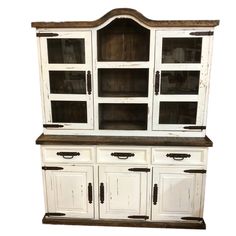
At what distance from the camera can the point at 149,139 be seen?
243cm

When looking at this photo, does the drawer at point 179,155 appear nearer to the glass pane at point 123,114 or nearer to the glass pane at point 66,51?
the glass pane at point 123,114

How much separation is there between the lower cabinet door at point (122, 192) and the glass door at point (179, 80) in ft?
1.78

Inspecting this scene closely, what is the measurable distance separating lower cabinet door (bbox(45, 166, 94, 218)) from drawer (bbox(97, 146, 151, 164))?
0.19 metres

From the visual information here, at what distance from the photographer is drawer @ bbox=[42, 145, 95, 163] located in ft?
8.16

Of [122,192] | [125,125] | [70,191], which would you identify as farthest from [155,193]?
[70,191]

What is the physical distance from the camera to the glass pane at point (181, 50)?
2.30 m

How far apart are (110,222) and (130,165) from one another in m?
0.66

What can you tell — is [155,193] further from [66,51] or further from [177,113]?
[66,51]

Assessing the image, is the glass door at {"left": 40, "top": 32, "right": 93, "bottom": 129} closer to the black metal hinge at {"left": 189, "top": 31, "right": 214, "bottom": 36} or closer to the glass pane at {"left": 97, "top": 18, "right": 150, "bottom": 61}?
the glass pane at {"left": 97, "top": 18, "right": 150, "bottom": 61}

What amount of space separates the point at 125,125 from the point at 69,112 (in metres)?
0.60

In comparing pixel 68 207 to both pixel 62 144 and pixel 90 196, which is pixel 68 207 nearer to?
pixel 90 196

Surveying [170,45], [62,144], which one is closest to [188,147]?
[170,45]

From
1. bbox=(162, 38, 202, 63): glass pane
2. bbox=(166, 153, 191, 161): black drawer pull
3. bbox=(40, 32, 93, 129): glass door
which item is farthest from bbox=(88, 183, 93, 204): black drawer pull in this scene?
bbox=(162, 38, 202, 63): glass pane

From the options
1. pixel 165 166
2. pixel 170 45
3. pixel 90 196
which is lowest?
pixel 90 196
